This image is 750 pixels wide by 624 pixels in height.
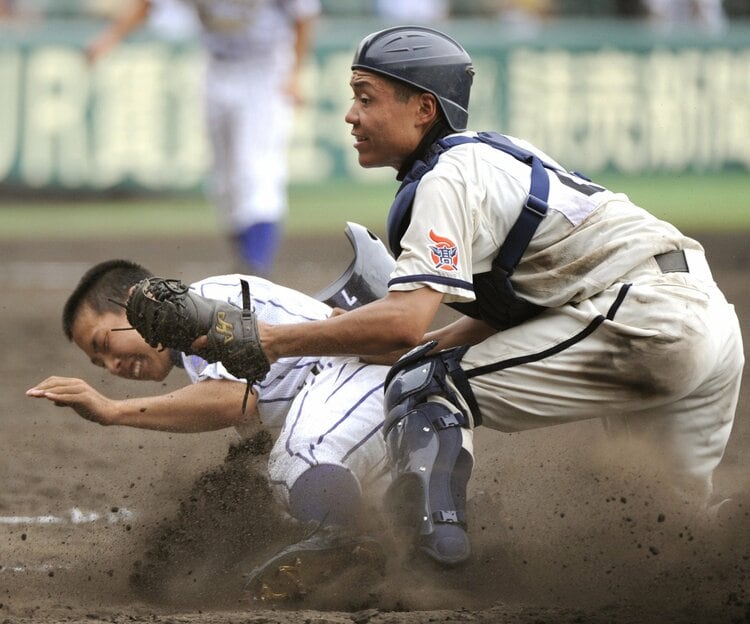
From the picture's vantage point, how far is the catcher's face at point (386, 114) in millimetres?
4039

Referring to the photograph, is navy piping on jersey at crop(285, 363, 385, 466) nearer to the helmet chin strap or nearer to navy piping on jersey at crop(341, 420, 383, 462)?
navy piping on jersey at crop(341, 420, 383, 462)

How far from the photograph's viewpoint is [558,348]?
4020mm

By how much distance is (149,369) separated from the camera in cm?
474

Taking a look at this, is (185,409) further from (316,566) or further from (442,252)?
(442,252)

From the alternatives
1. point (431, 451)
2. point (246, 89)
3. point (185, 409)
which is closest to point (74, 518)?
point (185, 409)

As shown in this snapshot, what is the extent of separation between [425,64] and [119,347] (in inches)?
59.4

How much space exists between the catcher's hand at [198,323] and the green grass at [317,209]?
8919mm

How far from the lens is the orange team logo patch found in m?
3.73

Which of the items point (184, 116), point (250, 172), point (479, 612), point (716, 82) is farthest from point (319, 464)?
point (716, 82)

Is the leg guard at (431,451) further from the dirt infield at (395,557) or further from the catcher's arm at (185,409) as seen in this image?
the catcher's arm at (185,409)

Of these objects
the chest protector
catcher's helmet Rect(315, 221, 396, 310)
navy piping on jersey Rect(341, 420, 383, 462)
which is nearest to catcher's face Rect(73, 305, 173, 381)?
catcher's helmet Rect(315, 221, 396, 310)

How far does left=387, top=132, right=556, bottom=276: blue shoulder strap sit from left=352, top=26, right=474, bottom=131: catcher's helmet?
12 cm

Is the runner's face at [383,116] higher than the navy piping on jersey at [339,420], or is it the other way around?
the runner's face at [383,116]

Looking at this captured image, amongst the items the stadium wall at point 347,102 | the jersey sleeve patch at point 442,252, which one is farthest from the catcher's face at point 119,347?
the stadium wall at point 347,102
